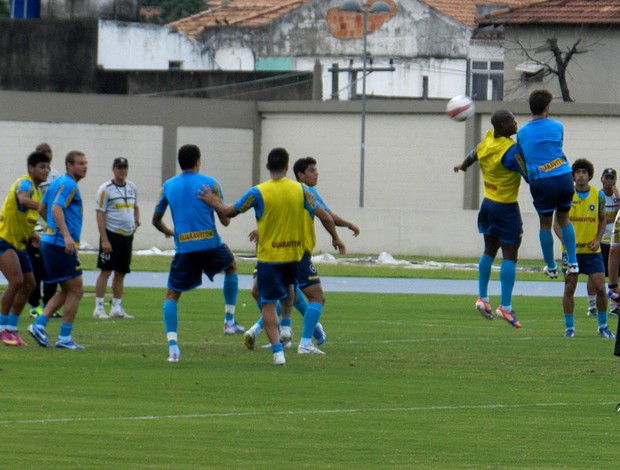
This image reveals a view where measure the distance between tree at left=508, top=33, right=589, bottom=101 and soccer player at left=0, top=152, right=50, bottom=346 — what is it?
35.1 metres

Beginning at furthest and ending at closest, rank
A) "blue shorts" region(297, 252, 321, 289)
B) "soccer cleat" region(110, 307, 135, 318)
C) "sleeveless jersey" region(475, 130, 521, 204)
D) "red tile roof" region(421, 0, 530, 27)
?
"red tile roof" region(421, 0, 530, 27), "soccer cleat" region(110, 307, 135, 318), "sleeveless jersey" region(475, 130, 521, 204), "blue shorts" region(297, 252, 321, 289)

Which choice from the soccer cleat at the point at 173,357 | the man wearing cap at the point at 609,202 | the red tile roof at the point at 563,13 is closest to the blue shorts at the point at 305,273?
the soccer cleat at the point at 173,357

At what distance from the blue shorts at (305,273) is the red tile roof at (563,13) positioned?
36604 millimetres

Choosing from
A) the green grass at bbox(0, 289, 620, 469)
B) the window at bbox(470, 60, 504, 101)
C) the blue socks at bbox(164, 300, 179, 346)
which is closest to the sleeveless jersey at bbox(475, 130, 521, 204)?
the green grass at bbox(0, 289, 620, 469)

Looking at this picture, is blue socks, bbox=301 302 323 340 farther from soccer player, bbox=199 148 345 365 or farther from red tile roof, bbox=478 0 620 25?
red tile roof, bbox=478 0 620 25

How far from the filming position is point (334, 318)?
68.7 ft

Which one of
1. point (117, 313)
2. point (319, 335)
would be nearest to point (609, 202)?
point (117, 313)

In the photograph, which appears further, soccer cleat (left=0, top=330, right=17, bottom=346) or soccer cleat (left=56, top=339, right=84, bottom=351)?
soccer cleat (left=0, top=330, right=17, bottom=346)

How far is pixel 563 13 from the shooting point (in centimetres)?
5138

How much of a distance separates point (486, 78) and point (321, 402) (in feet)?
193

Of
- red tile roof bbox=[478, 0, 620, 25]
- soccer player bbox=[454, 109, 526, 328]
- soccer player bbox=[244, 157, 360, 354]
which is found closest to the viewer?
soccer player bbox=[244, 157, 360, 354]

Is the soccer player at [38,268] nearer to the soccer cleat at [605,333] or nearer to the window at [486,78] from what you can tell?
the soccer cleat at [605,333]

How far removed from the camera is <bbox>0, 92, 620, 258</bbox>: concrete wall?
45844 millimetres

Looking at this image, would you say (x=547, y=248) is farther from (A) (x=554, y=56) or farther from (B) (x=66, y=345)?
(A) (x=554, y=56)
